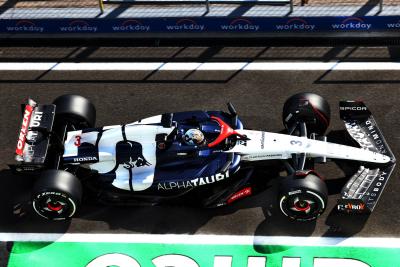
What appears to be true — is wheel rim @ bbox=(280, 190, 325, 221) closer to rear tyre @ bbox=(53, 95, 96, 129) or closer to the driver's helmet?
the driver's helmet

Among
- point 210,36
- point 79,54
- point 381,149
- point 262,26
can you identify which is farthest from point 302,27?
point 79,54

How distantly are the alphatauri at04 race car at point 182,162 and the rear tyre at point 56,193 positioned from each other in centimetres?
2

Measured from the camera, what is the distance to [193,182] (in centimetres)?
1191

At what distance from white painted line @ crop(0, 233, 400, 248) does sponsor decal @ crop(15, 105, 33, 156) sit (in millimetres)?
1657

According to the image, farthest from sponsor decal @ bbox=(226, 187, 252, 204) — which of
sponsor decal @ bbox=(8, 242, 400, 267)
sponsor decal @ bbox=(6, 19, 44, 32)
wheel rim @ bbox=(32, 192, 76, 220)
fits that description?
sponsor decal @ bbox=(6, 19, 44, 32)

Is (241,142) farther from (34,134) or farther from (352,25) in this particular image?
(352,25)

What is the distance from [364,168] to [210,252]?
330cm

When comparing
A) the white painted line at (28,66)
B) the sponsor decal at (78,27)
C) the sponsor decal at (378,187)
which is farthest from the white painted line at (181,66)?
the sponsor decal at (378,187)

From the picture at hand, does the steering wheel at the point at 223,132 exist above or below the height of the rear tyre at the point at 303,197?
above

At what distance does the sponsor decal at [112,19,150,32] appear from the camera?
1578 centimetres

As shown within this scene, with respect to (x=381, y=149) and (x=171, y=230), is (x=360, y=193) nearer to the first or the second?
(x=381, y=149)

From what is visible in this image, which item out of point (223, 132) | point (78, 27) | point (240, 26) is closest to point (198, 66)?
point (240, 26)

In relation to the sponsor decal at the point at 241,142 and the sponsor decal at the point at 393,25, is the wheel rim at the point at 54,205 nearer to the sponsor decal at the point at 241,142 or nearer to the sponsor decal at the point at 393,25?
the sponsor decal at the point at 241,142

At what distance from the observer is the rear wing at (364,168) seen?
11.6 metres
